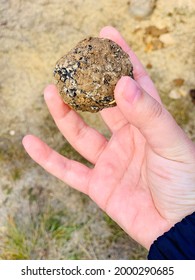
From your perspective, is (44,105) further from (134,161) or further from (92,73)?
(92,73)

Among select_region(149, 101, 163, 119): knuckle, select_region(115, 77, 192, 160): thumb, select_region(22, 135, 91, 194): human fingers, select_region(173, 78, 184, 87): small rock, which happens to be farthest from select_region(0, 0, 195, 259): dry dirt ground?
select_region(149, 101, 163, 119): knuckle

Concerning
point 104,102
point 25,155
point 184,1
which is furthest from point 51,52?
point 104,102

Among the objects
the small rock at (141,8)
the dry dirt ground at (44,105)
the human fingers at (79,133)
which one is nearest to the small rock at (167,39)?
the dry dirt ground at (44,105)

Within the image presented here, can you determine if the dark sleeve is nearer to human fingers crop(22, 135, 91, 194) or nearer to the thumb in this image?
the thumb

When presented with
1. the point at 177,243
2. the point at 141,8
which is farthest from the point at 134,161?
the point at 141,8

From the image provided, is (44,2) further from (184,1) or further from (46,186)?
(46,186)

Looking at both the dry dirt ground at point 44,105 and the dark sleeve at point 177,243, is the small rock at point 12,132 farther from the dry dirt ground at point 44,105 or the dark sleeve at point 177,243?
the dark sleeve at point 177,243
